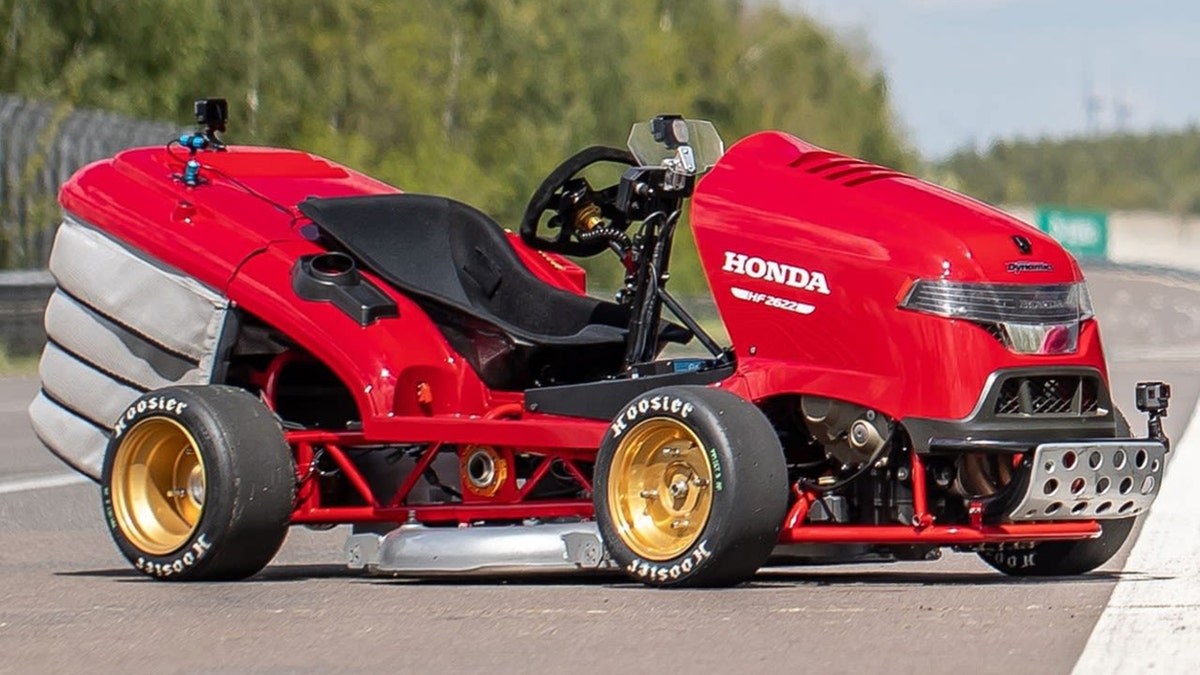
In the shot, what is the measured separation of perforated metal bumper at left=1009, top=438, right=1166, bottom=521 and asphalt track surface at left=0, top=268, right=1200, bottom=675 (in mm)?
269

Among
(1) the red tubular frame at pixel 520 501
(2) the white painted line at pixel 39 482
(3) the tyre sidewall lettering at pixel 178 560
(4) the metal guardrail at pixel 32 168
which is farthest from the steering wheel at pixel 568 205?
(4) the metal guardrail at pixel 32 168

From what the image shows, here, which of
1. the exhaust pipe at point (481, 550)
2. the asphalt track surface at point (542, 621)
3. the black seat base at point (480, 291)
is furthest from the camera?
the black seat base at point (480, 291)

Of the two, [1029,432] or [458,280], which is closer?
[1029,432]

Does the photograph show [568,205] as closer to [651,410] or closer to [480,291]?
[480,291]

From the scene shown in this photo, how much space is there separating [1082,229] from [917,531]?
107m

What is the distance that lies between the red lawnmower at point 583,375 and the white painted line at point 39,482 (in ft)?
12.2

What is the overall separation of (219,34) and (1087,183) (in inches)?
5158

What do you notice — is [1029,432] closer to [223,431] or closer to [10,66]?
[223,431]

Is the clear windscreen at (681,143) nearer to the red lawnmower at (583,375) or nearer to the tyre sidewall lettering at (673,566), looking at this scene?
the red lawnmower at (583,375)

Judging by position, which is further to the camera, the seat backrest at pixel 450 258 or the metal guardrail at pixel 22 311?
the metal guardrail at pixel 22 311

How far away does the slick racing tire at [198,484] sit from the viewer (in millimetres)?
8695

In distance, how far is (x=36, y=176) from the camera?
107ft

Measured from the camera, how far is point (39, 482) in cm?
1418

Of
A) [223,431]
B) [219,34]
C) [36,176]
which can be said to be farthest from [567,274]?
[219,34]
